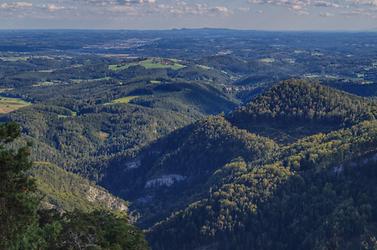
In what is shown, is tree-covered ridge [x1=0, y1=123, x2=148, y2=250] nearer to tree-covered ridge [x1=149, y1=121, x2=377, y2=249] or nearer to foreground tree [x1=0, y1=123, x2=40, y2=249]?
foreground tree [x1=0, y1=123, x2=40, y2=249]

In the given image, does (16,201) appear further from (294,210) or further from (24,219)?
(294,210)

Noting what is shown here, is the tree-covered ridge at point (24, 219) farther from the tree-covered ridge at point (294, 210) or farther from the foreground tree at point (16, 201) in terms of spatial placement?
the tree-covered ridge at point (294, 210)

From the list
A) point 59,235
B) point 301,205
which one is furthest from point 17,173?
point 301,205

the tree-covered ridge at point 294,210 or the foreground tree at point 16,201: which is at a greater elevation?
the foreground tree at point 16,201

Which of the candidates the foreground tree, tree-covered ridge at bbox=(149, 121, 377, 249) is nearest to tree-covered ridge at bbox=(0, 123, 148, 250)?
the foreground tree

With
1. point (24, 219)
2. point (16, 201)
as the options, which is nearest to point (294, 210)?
point (24, 219)

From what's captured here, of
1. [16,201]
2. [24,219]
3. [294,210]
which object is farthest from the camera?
[294,210]

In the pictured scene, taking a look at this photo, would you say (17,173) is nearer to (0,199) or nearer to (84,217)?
(0,199)

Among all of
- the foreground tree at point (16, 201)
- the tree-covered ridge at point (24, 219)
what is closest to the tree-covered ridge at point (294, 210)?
the tree-covered ridge at point (24, 219)

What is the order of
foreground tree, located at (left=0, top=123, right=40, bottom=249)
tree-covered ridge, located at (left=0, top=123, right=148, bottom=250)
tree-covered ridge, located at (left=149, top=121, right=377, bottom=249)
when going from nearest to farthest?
foreground tree, located at (left=0, top=123, right=40, bottom=249) < tree-covered ridge, located at (left=0, top=123, right=148, bottom=250) < tree-covered ridge, located at (left=149, top=121, right=377, bottom=249)
